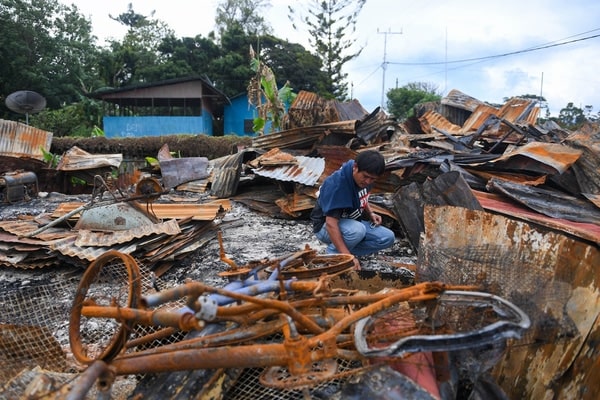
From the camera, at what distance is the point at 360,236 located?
3611 millimetres

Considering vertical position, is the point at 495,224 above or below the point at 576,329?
above

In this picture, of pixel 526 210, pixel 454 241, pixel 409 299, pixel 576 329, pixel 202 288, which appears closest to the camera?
pixel 202 288

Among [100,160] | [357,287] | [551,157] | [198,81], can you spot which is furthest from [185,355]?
[198,81]

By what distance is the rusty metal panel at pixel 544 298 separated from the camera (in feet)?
6.34

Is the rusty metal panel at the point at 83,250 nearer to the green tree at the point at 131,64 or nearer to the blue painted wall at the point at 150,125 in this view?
the blue painted wall at the point at 150,125

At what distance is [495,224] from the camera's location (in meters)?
2.25

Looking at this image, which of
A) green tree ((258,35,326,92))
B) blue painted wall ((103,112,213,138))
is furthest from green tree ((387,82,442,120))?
blue painted wall ((103,112,213,138))

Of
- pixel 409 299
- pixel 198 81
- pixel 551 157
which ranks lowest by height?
pixel 409 299

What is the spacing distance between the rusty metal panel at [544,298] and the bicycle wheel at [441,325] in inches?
12.9

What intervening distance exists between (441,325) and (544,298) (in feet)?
1.87

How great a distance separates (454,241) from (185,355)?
62.6 inches

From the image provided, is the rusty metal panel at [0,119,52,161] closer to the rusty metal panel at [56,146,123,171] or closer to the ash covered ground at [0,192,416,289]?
the rusty metal panel at [56,146,123,171]

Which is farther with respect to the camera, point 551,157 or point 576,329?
point 551,157

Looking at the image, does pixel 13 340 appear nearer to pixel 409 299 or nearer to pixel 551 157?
pixel 409 299
